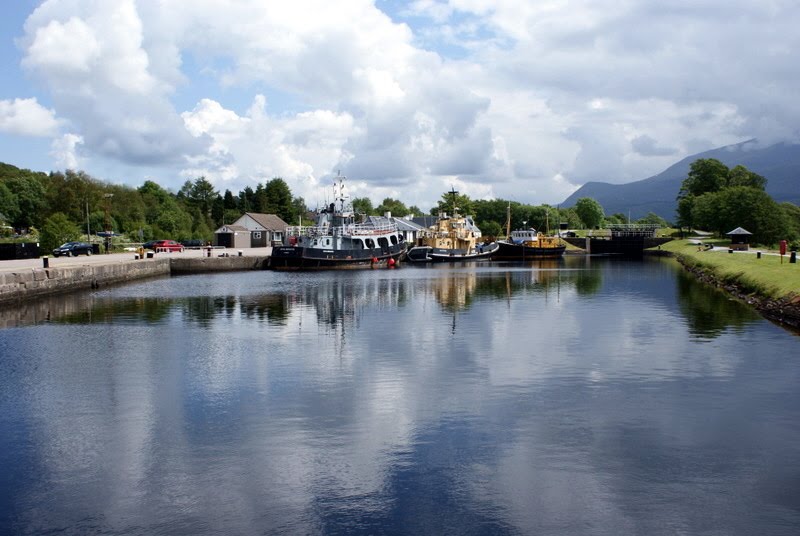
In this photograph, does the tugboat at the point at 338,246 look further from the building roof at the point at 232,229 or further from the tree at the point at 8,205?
the tree at the point at 8,205

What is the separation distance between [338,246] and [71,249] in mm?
29326

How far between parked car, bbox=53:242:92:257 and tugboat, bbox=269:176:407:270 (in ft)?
67.5

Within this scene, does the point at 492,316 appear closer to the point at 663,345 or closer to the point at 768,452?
the point at 663,345

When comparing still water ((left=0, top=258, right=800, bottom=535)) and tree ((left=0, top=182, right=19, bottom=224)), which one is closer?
still water ((left=0, top=258, right=800, bottom=535))

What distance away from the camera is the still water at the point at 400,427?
42.2 ft

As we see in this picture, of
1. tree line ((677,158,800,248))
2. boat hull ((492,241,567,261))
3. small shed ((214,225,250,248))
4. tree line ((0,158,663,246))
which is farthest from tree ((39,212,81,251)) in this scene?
tree line ((677,158,800,248))

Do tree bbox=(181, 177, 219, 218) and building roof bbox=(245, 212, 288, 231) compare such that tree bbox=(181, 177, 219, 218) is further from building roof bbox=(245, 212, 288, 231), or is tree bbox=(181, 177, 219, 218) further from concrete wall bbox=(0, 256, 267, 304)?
concrete wall bbox=(0, 256, 267, 304)

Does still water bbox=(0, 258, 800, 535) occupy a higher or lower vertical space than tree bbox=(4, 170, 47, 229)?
lower

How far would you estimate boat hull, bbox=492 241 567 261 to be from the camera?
115 m

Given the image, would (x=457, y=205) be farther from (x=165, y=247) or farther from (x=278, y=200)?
(x=165, y=247)

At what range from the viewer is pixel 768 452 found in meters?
15.9

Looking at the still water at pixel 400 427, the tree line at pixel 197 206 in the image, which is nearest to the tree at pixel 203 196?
the tree line at pixel 197 206

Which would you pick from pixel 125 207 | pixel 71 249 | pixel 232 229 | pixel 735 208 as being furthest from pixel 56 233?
pixel 735 208

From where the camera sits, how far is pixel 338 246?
85750 mm
